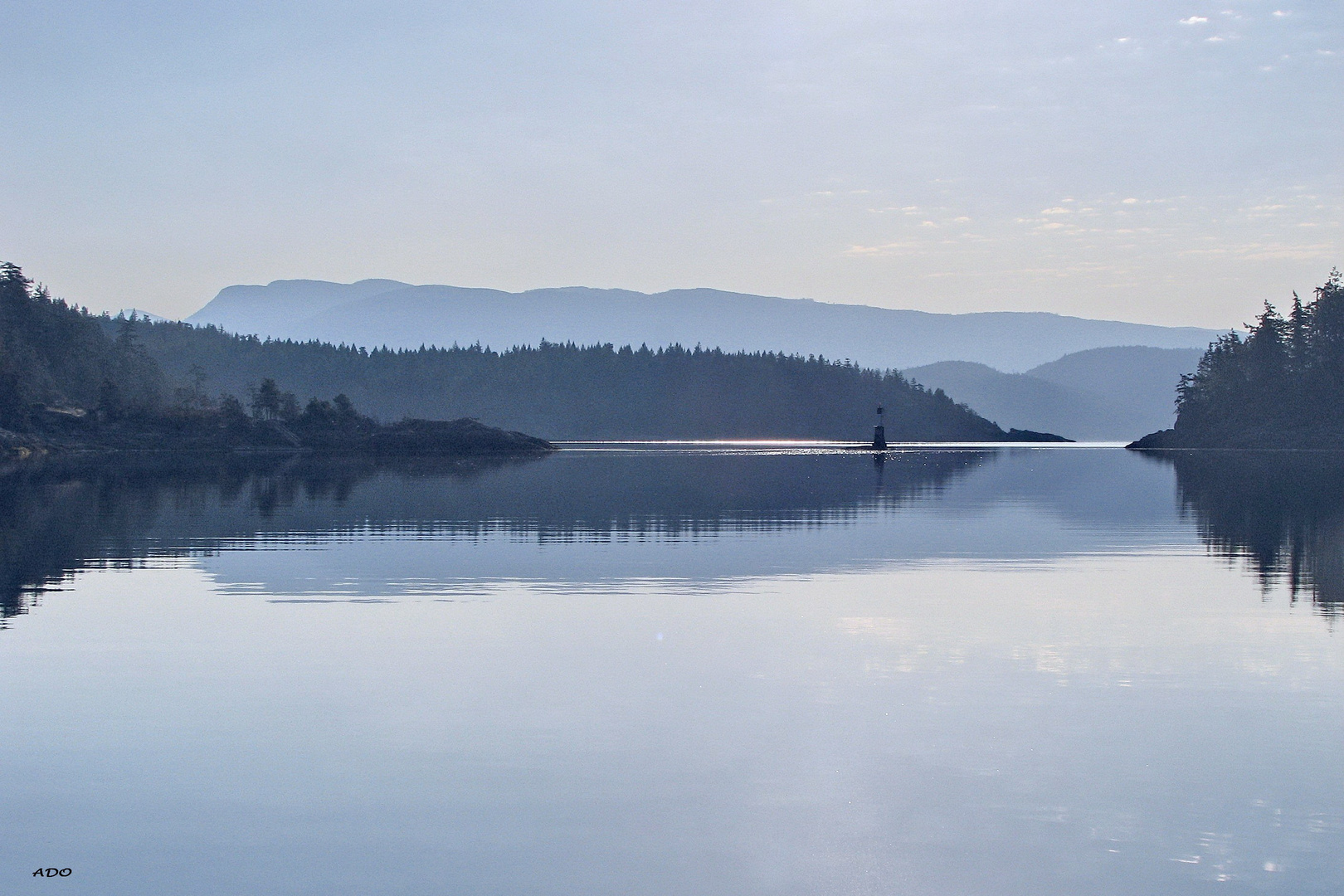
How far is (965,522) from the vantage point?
48.5 m

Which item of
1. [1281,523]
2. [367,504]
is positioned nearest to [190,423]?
[367,504]

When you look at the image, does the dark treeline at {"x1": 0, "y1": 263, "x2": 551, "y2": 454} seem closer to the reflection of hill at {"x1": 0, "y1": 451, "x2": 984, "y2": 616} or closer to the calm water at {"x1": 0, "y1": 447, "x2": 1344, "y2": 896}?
the reflection of hill at {"x1": 0, "y1": 451, "x2": 984, "y2": 616}

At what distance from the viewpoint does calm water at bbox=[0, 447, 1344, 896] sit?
11203mm

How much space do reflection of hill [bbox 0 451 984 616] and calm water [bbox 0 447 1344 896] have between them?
70.9 inches

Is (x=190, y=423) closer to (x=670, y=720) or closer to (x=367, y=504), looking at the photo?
(x=367, y=504)

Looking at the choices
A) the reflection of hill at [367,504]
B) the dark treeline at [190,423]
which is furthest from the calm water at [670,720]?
the dark treeline at [190,423]

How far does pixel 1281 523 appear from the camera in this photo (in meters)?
46.9

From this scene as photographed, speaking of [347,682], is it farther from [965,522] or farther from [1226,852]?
[965,522]

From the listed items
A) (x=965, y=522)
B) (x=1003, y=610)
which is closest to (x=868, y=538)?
(x=965, y=522)

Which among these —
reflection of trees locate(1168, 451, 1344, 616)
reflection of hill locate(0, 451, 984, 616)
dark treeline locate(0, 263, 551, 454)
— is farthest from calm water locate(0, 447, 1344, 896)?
dark treeline locate(0, 263, 551, 454)

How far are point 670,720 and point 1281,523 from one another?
38.8m

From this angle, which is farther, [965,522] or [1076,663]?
[965,522]

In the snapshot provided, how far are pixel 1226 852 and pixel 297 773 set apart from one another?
9.50 metres

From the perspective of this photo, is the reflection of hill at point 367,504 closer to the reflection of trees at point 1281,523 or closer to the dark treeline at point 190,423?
the reflection of trees at point 1281,523
